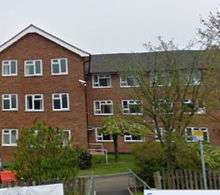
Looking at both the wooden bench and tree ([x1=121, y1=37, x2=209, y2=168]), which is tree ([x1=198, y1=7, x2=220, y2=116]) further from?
the wooden bench

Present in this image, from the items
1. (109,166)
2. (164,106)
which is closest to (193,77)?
(164,106)

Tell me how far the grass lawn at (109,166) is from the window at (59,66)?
8116 mm

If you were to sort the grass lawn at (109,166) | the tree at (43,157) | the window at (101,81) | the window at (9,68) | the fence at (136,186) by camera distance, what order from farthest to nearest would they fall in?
A: the window at (101,81), the window at (9,68), the grass lawn at (109,166), the fence at (136,186), the tree at (43,157)

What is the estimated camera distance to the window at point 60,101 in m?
39.5

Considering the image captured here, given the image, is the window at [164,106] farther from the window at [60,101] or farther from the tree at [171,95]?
the window at [60,101]

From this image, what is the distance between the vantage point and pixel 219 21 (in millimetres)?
20344

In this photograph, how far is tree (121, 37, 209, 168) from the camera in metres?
20.3

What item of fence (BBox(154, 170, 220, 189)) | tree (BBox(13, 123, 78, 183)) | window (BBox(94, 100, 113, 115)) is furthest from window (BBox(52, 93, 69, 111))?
fence (BBox(154, 170, 220, 189))

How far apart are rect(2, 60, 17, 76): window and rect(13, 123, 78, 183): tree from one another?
24.3 meters

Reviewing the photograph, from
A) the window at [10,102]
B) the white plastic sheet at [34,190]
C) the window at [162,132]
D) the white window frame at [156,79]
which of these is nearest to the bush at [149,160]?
the window at [162,132]

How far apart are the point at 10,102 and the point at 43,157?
24.9 m

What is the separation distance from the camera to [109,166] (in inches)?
1332

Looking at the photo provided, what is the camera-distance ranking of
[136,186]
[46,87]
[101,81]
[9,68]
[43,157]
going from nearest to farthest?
[43,157] < [136,186] < [46,87] < [9,68] < [101,81]

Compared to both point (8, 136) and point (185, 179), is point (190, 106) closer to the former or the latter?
point (185, 179)
